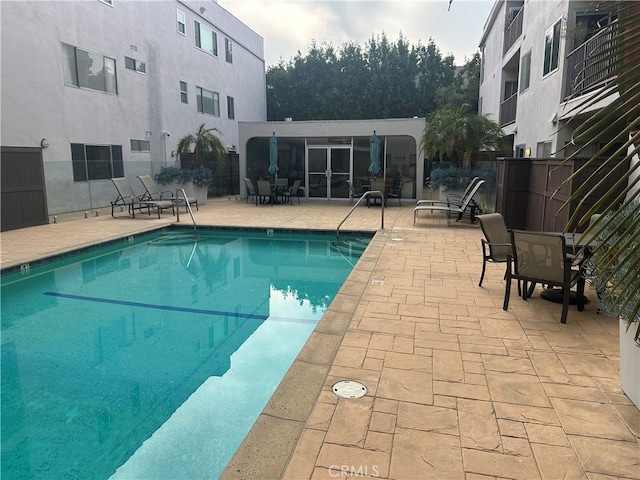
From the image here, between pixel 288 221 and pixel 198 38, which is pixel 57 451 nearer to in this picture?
pixel 288 221

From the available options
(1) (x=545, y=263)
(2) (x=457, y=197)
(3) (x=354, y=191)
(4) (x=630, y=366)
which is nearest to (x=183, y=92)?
(3) (x=354, y=191)

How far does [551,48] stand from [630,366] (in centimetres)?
982

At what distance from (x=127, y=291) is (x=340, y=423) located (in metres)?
5.00

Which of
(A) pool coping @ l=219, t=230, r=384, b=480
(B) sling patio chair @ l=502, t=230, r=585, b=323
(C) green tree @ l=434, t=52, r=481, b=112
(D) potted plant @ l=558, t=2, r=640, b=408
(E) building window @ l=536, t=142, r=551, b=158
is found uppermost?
(C) green tree @ l=434, t=52, r=481, b=112

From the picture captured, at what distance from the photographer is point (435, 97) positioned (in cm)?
2594

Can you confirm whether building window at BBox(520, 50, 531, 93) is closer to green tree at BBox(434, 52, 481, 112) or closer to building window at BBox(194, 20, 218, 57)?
green tree at BBox(434, 52, 481, 112)

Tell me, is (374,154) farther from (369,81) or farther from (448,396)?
(369,81)

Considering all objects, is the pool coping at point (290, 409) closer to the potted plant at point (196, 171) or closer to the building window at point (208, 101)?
the potted plant at point (196, 171)

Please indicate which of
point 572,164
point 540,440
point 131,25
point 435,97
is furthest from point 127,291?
point 435,97

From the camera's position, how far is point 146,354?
181 inches

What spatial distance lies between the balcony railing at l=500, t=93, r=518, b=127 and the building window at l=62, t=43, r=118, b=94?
42.4 feet

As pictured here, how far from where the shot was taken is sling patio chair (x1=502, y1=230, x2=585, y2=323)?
4.21m

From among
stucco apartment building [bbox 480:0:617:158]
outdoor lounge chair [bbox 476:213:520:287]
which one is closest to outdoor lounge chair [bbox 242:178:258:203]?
stucco apartment building [bbox 480:0:617:158]

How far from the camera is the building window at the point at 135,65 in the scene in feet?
48.8
